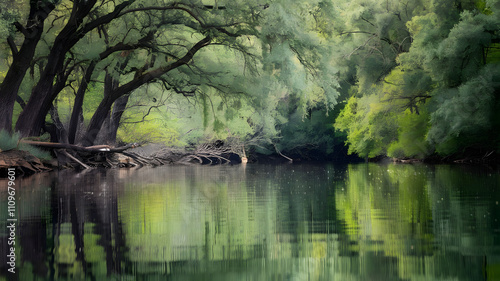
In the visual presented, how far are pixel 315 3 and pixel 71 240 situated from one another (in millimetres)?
14820

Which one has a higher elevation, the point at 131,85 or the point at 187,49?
the point at 187,49

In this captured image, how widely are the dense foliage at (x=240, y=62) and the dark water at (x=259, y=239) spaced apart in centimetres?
1023

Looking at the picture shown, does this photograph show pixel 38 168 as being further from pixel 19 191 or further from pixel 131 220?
pixel 131 220

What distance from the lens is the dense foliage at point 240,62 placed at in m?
20.5

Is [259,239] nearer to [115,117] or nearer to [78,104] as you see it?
[78,104]

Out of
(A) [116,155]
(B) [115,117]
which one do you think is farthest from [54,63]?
(A) [116,155]

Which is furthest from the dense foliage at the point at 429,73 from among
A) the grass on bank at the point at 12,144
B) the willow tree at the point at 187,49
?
the grass on bank at the point at 12,144

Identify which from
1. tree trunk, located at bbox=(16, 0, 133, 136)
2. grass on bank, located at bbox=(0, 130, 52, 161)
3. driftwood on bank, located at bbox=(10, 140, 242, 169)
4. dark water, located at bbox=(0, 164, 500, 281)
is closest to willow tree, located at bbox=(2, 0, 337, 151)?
tree trunk, located at bbox=(16, 0, 133, 136)

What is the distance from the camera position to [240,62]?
26.5m

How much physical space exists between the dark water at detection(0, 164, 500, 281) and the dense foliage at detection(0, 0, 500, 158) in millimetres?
10235

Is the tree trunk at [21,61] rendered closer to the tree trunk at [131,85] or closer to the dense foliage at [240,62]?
the dense foliage at [240,62]

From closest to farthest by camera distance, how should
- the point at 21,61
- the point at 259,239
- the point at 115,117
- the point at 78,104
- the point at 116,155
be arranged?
the point at 259,239
the point at 21,61
the point at 78,104
the point at 115,117
the point at 116,155

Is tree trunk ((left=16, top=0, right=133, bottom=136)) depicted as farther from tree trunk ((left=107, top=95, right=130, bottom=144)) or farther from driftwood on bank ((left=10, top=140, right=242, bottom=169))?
tree trunk ((left=107, top=95, right=130, bottom=144))

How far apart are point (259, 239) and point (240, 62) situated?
20.8 metres
